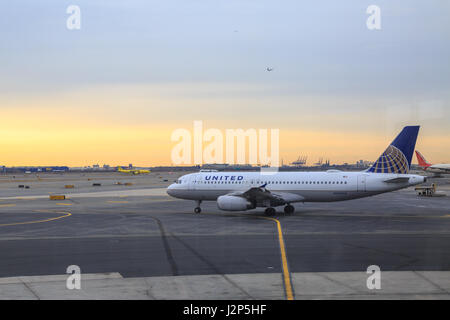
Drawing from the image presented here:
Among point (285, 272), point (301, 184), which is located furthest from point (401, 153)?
point (285, 272)

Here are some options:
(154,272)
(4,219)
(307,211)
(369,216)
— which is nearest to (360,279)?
(154,272)

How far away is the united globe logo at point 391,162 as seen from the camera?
40406 mm

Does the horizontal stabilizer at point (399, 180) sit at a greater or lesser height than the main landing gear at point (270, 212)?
greater

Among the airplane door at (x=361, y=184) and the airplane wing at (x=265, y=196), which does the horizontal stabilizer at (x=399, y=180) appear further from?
the airplane wing at (x=265, y=196)

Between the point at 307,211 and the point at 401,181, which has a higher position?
the point at 401,181

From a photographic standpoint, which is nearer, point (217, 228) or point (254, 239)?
point (254, 239)

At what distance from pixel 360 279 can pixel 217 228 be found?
16.7 meters

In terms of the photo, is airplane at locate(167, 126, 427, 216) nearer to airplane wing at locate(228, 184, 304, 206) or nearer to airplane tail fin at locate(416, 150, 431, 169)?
airplane wing at locate(228, 184, 304, 206)

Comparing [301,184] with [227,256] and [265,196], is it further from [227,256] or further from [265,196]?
[227,256]

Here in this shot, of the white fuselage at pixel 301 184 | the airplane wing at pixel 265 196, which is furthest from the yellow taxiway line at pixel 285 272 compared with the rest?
the white fuselage at pixel 301 184

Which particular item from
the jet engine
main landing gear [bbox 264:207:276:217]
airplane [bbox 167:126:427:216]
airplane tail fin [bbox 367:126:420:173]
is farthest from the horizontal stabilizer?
the jet engine
